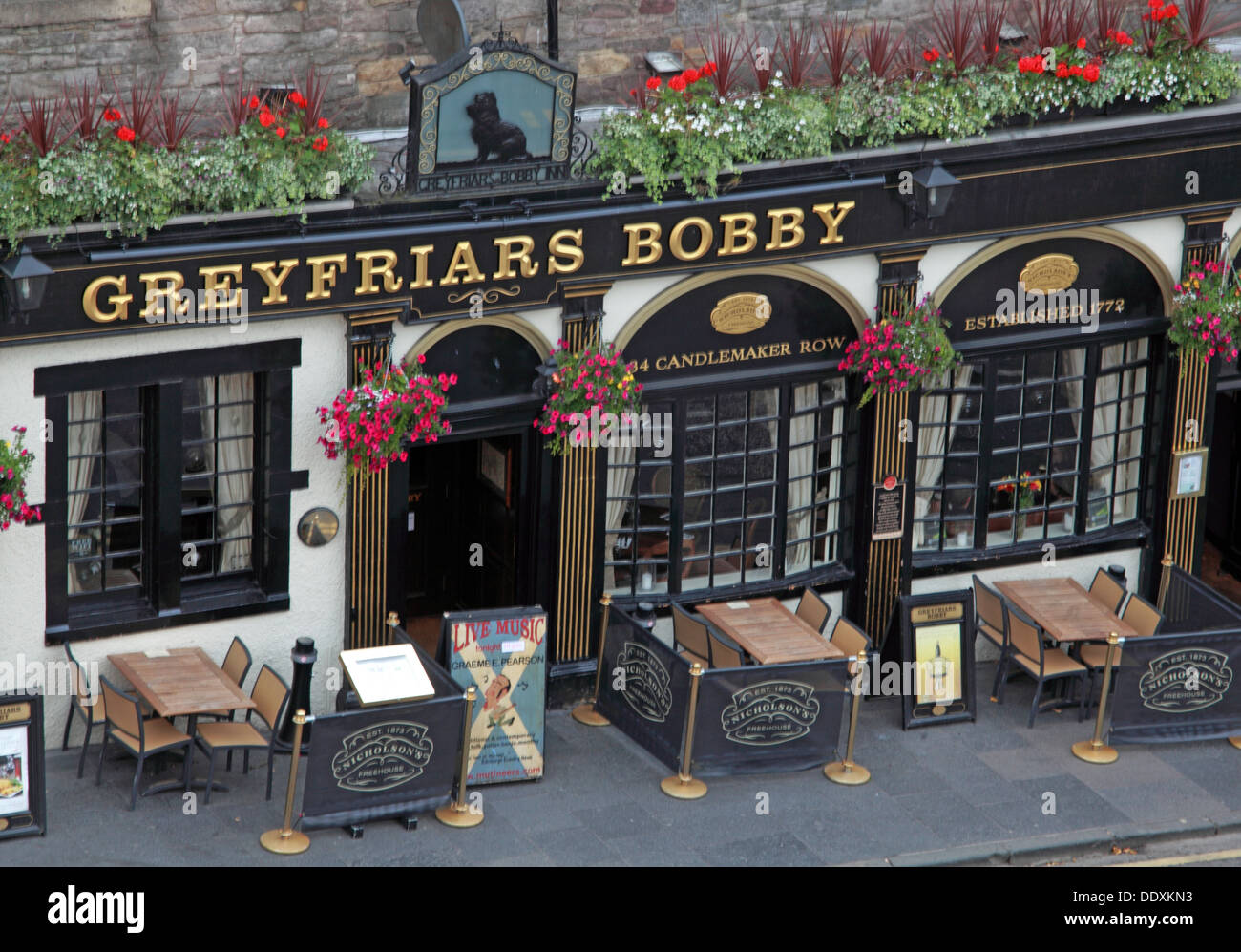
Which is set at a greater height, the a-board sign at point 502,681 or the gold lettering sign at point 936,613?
the gold lettering sign at point 936,613

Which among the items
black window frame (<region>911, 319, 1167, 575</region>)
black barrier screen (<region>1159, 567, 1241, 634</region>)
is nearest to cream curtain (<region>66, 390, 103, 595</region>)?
black window frame (<region>911, 319, 1167, 575</region>)

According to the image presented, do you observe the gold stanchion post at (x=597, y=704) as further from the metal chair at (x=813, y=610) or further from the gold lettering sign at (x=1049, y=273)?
the gold lettering sign at (x=1049, y=273)

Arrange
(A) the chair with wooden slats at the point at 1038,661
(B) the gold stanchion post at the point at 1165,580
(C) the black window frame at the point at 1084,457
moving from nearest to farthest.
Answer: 1. (A) the chair with wooden slats at the point at 1038,661
2. (C) the black window frame at the point at 1084,457
3. (B) the gold stanchion post at the point at 1165,580

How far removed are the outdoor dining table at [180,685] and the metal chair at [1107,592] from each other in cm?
709

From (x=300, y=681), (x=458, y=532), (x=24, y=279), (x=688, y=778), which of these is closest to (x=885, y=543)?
(x=688, y=778)

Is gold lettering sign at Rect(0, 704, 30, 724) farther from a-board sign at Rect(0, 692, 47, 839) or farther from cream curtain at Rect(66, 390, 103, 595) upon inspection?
cream curtain at Rect(66, 390, 103, 595)

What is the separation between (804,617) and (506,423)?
2.95 m

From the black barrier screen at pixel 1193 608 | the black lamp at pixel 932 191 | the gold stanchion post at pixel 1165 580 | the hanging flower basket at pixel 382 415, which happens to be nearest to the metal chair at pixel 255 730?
the hanging flower basket at pixel 382 415

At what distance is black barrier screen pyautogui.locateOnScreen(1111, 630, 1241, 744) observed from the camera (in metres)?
14.8

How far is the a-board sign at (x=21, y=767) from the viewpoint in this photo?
1273 centimetres

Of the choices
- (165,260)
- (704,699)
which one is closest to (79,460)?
(165,260)

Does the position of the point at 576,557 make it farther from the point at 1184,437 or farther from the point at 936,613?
the point at 1184,437

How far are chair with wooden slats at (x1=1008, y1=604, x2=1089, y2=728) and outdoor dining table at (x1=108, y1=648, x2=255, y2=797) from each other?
602cm

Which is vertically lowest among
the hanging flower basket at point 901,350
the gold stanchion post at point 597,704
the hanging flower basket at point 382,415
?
the gold stanchion post at point 597,704
